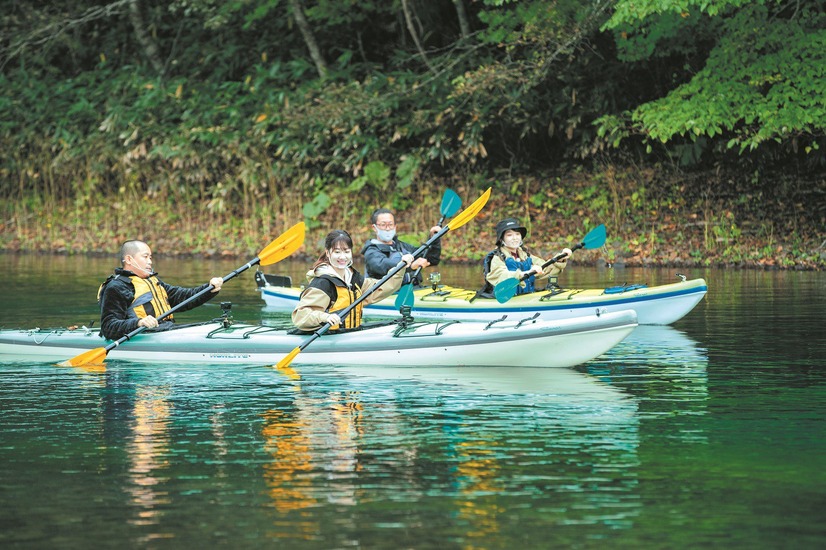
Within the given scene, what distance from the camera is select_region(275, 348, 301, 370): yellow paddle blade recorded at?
372 inches

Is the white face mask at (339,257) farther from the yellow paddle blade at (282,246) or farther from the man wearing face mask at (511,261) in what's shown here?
the man wearing face mask at (511,261)

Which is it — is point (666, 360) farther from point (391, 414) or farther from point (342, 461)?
point (342, 461)

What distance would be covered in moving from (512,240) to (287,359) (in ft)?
11.0

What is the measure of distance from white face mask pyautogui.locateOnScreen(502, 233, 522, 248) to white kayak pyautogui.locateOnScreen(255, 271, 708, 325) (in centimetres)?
50

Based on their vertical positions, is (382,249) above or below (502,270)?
above

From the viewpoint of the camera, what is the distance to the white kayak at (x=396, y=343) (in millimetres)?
9125

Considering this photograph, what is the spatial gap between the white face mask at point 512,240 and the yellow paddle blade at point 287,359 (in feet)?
10.7

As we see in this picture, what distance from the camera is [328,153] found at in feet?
79.7

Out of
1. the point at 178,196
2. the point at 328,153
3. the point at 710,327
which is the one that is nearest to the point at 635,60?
the point at 328,153

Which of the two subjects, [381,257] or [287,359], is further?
[381,257]

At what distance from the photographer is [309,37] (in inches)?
982

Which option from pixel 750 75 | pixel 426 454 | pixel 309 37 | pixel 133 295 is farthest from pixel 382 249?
pixel 309 37

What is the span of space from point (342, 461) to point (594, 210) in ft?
52.9

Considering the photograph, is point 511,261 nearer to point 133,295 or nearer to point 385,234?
point 385,234
